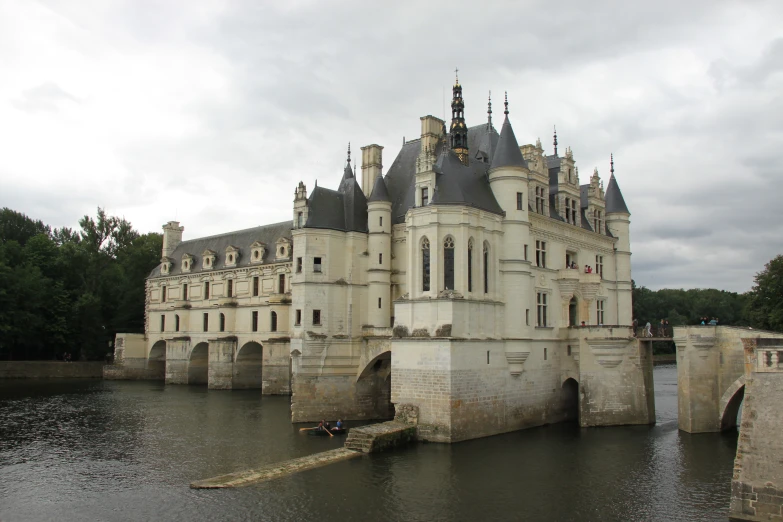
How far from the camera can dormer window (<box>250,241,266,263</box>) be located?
54.8 meters

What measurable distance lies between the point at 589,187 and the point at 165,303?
144 ft

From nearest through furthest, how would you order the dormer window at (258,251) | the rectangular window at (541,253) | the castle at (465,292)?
the castle at (465,292)
the rectangular window at (541,253)
the dormer window at (258,251)

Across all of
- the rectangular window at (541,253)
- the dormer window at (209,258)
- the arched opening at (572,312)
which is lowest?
the arched opening at (572,312)

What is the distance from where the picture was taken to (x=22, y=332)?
2464 inches

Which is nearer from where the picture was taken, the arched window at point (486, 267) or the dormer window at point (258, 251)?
the arched window at point (486, 267)

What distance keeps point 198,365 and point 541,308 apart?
121ft

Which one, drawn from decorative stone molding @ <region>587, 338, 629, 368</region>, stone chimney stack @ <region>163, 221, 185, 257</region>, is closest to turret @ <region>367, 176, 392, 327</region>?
decorative stone molding @ <region>587, 338, 629, 368</region>

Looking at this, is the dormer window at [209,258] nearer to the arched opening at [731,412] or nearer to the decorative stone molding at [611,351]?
the decorative stone molding at [611,351]

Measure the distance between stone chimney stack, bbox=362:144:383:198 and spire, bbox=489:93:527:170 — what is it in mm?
7690

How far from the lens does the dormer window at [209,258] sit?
2366 inches

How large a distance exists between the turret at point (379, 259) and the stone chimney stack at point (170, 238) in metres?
39.7

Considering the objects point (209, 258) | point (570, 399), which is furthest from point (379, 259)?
point (209, 258)

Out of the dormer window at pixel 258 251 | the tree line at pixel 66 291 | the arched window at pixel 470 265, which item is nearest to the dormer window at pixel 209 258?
the dormer window at pixel 258 251

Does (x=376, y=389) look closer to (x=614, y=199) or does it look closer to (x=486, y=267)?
(x=486, y=267)
